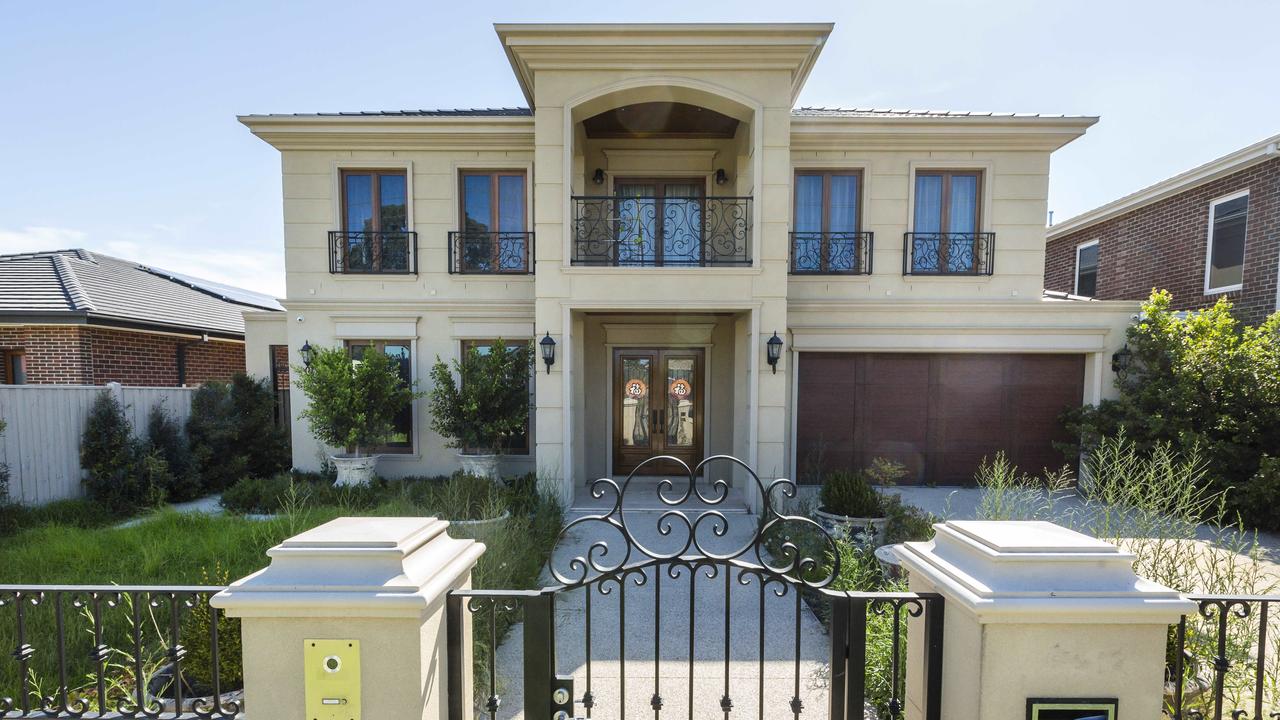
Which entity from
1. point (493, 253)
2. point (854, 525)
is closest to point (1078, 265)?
point (854, 525)

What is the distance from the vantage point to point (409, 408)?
8.88 meters

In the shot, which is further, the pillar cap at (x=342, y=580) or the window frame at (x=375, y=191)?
the window frame at (x=375, y=191)

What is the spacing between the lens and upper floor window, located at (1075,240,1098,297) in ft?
41.4

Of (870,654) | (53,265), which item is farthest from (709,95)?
(53,265)

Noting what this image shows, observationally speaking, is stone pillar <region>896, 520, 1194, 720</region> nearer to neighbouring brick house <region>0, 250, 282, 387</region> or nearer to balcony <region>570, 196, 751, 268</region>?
balcony <region>570, 196, 751, 268</region>

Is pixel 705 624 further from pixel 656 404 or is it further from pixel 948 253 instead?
pixel 948 253

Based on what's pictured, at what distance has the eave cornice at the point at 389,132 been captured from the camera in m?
8.35

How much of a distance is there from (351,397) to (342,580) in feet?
22.5

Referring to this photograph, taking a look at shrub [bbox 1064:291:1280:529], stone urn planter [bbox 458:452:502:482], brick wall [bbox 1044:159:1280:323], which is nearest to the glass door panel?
stone urn planter [bbox 458:452:502:482]

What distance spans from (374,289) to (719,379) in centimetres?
620

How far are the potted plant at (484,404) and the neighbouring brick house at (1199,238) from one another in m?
A: 12.4

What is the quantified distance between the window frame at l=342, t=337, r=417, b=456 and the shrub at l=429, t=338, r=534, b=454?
924 millimetres

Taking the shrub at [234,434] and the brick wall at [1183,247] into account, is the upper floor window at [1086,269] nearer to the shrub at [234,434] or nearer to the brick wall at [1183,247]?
the brick wall at [1183,247]

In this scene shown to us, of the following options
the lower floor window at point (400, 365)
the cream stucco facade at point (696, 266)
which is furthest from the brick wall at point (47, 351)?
the lower floor window at point (400, 365)
